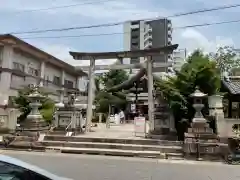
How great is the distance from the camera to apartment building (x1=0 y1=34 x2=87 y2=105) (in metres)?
25.8

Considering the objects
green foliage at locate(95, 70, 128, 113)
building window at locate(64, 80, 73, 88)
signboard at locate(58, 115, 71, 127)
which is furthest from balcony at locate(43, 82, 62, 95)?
signboard at locate(58, 115, 71, 127)

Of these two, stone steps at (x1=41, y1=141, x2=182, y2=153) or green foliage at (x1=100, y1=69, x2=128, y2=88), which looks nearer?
stone steps at (x1=41, y1=141, x2=182, y2=153)

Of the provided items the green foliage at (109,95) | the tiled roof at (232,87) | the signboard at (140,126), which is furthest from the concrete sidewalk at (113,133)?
the green foliage at (109,95)

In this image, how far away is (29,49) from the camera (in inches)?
1101

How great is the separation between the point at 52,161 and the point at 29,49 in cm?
1753

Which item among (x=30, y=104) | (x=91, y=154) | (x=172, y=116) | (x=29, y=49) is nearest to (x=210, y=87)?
(x=172, y=116)

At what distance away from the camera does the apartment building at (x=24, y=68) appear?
2583 cm

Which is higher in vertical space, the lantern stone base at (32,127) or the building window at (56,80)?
the building window at (56,80)

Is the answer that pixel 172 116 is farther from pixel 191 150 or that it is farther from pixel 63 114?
pixel 63 114

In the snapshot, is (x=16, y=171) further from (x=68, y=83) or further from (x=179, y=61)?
(x=68, y=83)

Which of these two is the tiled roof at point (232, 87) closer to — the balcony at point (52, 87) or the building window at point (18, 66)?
the building window at point (18, 66)

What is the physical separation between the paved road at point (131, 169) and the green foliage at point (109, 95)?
926 inches

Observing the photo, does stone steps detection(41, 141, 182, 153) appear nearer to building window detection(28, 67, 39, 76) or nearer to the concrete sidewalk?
the concrete sidewalk

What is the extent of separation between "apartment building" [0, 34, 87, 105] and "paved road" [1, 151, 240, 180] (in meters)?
13.9
